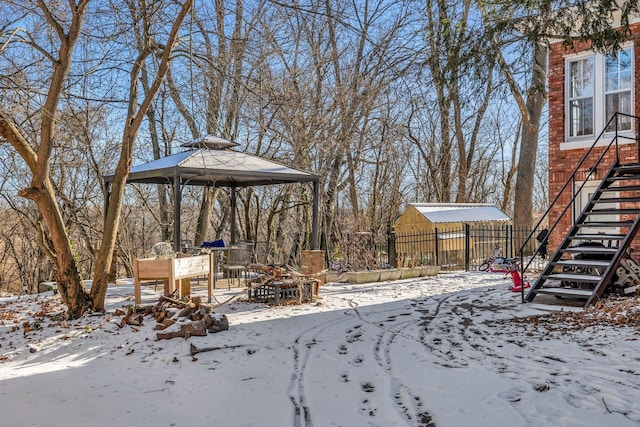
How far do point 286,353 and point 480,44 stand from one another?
5.36 meters

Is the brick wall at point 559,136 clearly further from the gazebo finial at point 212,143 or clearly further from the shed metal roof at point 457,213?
the gazebo finial at point 212,143

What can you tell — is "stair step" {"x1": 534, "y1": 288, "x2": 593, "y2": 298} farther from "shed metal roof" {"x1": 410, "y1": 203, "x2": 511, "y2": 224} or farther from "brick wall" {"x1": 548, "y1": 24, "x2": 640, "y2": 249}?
"shed metal roof" {"x1": 410, "y1": 203, "x2": 511, "y2": 224}

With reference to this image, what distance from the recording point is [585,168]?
12.3 m

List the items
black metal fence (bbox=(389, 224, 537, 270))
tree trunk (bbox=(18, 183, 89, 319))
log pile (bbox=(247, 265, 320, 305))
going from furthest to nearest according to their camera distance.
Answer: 1. black metal fence (bbox=(389, 224, 537, 270))
2. log pile (bbox=(247, 265, 320, 305))
3. tree trunk (bbox=(18, 183, 89, 319))

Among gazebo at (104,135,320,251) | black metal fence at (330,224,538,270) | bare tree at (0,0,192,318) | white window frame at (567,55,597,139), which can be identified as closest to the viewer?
bare tree at (0,0,192,318)

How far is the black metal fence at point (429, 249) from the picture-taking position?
44.8 feet

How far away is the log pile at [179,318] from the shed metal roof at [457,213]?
1134 centimetres

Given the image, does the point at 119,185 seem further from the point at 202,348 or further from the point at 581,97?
the point at 581,97

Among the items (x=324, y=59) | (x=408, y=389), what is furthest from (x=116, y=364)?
(x=324, y=59)

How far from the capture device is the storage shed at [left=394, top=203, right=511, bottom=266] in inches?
644

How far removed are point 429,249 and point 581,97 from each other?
6.14m

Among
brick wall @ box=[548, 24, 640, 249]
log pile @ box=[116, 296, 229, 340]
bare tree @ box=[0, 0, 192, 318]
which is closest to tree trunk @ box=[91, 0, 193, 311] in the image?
bare tree @ box=[0, 0, 192, 318]

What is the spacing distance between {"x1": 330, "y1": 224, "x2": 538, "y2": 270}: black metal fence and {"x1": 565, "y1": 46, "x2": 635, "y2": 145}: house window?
3.60 m

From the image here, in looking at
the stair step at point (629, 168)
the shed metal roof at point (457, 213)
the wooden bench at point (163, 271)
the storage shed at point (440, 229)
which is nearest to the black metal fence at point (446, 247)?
the storage shed at point (440, 229)
